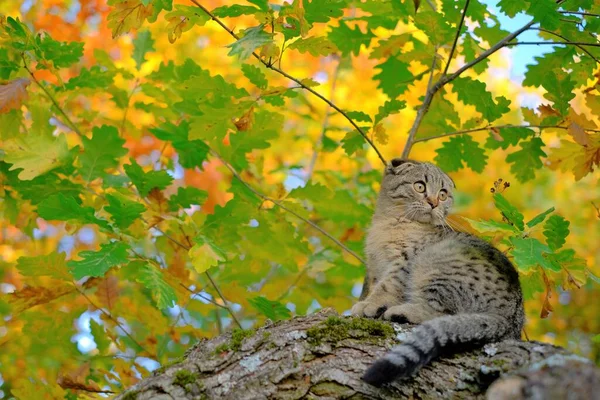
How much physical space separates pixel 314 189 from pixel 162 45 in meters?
5.06

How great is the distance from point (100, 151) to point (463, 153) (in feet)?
8.64

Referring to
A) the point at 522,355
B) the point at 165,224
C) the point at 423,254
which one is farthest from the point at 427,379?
the point at 165,224

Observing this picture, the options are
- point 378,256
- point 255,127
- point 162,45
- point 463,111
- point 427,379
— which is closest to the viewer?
point 427,379

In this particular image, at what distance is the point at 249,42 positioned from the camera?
3104 mm

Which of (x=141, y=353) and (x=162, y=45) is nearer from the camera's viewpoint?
→ (x=141, y=353)

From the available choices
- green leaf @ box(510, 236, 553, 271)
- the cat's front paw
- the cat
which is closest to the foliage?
green leaf @ box(510, 236, 553, 271)

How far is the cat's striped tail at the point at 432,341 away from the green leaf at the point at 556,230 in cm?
52

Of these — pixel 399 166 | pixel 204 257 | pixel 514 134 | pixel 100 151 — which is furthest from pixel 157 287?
pixel 514 134

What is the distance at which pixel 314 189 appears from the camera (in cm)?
441

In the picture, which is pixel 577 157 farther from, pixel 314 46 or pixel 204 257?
pixel 204 257

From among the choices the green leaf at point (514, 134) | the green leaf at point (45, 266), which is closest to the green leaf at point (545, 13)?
the green leaf at point (514, 134)

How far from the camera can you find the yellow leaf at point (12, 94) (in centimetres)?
373

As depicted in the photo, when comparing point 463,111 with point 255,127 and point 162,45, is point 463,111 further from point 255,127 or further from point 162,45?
point 255,127

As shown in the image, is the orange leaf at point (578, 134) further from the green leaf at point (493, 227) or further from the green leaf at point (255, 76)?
the green leaf at point (255, 76)
